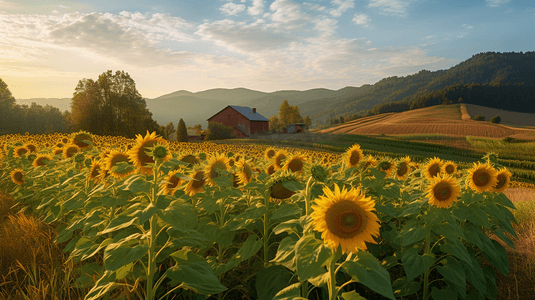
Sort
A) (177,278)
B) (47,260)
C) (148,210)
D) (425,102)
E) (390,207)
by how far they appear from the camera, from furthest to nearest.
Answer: (425,102) < (47,260) < (390,207) < (177,278) < (148,210)

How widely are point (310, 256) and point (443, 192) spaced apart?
2539mm

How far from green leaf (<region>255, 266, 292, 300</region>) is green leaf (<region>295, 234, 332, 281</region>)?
100 cm

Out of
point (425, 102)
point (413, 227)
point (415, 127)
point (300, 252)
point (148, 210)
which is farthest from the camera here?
point (425, 102)

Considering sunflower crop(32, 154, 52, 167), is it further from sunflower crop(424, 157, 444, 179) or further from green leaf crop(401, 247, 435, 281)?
sunflower crop(424, 157, 444, 179)

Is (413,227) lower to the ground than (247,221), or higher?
lower

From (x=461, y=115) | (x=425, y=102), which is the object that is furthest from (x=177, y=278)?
(x=425, y=102)

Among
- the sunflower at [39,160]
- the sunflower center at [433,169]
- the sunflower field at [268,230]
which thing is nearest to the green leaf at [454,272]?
the sunflower field at [268,230]

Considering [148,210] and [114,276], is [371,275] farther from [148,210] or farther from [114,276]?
[114,276]

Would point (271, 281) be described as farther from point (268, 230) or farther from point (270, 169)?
point (270, 169)

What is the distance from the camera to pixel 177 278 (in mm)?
2330

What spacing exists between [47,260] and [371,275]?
479cm

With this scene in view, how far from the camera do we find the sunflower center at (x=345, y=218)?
1924 millimetres

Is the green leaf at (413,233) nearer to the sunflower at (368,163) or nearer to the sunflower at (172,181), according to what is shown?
the sunflower at (368,163)

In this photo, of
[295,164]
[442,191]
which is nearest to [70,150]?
[295,164]
